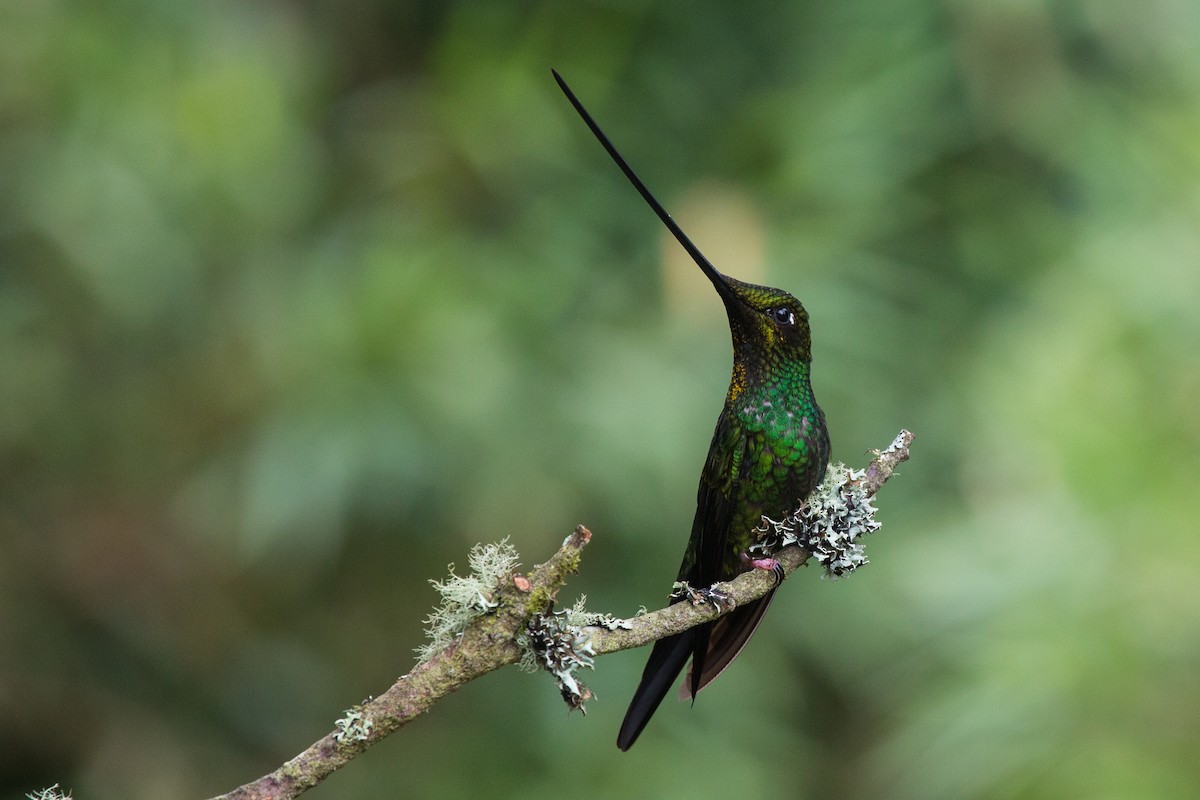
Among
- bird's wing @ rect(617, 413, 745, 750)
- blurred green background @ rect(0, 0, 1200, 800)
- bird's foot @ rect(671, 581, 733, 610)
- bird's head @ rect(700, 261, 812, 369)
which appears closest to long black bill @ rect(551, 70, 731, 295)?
bird's head @ rect(700, 261, 812, 369)

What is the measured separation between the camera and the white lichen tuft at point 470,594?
1017mm

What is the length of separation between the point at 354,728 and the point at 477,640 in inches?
5.4

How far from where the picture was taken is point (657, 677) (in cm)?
144

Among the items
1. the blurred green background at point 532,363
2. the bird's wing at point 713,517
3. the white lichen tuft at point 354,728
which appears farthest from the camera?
the blurred green background at point 532,363

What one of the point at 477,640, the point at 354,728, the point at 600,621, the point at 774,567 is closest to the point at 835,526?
the point at 774,567

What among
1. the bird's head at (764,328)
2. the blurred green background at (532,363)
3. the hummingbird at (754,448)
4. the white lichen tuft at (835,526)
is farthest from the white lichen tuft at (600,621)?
the blurred green background at (532,363)

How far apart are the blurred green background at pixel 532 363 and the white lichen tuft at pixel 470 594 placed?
8.81 ft

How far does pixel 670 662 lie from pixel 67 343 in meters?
3.36

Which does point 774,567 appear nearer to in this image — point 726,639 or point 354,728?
point 726,639

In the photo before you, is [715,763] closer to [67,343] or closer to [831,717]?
[831,717]

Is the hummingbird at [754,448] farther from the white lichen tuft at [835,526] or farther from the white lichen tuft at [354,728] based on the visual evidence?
the white lichen tuft at [354,728]

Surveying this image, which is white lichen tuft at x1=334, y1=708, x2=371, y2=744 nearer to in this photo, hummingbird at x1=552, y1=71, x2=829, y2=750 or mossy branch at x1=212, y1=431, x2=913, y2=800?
mossy branch at x1=212, y1=431, x2=913, y2=800

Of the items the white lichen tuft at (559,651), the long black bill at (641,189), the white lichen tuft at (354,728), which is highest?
the long black bill at (641,189)

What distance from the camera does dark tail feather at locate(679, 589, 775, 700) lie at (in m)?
1.54
